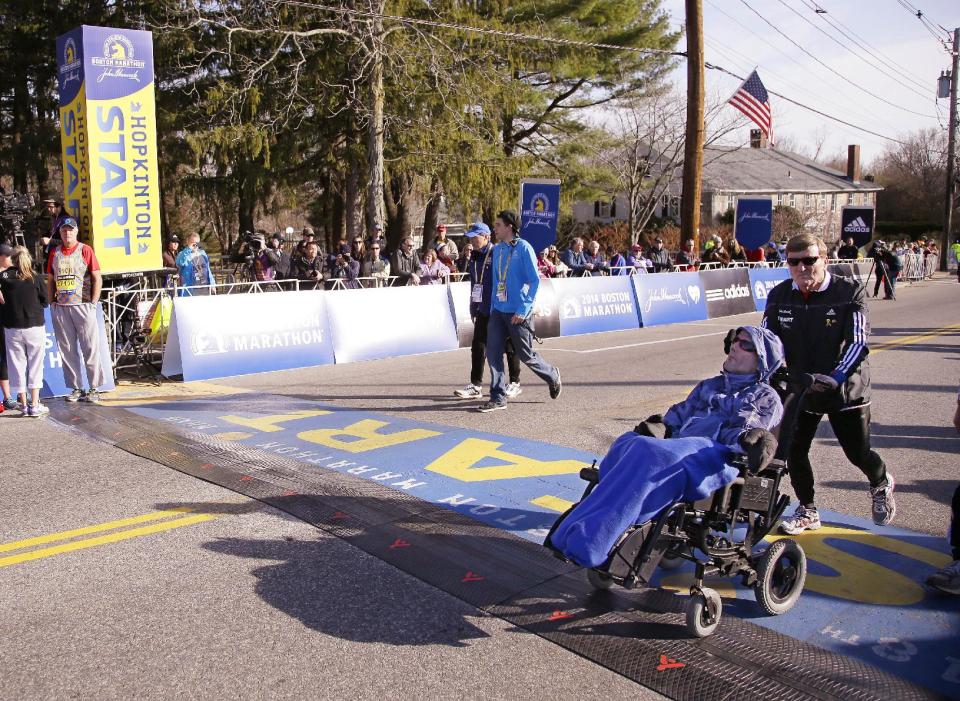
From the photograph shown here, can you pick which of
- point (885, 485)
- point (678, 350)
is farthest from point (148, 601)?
point (678, 350)

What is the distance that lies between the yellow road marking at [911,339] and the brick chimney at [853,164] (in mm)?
55369

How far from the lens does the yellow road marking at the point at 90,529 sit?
496cm

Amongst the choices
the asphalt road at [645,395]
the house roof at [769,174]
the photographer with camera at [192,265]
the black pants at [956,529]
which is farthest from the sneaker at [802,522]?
the house roof at [769,174]

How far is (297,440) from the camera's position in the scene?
7.45m

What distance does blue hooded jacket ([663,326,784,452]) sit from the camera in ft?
13.9

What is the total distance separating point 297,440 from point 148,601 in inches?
131

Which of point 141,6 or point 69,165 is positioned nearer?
point 69,165

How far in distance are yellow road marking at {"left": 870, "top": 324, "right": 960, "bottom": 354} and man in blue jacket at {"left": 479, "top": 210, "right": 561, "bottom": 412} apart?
753 cm

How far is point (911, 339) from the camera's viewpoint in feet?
50.4

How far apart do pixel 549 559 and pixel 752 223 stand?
2350 cm

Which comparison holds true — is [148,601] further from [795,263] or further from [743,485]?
[795,263]

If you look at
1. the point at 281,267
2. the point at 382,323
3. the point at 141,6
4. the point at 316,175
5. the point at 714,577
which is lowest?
the point at 714,577

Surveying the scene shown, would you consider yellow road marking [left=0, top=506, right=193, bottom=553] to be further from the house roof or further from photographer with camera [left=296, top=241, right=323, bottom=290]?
the house roof

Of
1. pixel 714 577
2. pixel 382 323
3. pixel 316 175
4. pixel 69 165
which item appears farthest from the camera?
pixel 316 175
